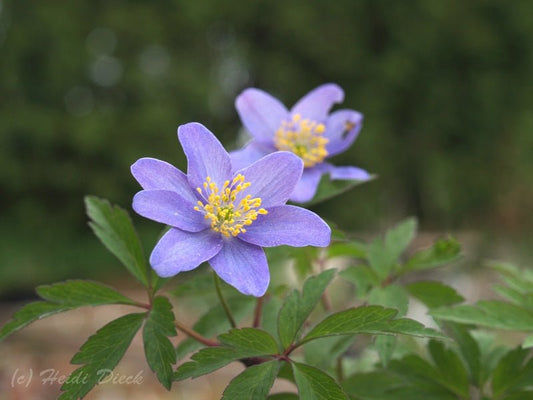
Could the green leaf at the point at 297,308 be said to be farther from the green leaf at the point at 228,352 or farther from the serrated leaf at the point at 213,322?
the serrated leaf at the point at 213,322

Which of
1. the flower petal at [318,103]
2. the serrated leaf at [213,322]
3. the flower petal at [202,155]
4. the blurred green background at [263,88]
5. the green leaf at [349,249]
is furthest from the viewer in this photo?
the blurred green background at [263,88]

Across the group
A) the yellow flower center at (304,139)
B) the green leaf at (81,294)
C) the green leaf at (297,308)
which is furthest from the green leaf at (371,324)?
the yellow flower center at (304,139)

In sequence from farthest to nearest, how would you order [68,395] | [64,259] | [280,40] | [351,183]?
1. [280,40]
2. [64,259]
3. [351,183]
4. [68,395]

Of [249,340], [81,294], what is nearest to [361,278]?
[249,340]

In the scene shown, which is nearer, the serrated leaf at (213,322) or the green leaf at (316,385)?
the green leaf at (316,385)

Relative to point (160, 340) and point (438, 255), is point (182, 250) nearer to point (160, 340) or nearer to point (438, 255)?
point (160, 340)

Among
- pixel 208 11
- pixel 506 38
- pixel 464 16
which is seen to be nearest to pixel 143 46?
pixel 208 11

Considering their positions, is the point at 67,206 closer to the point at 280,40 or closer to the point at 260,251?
the point at 280,40
